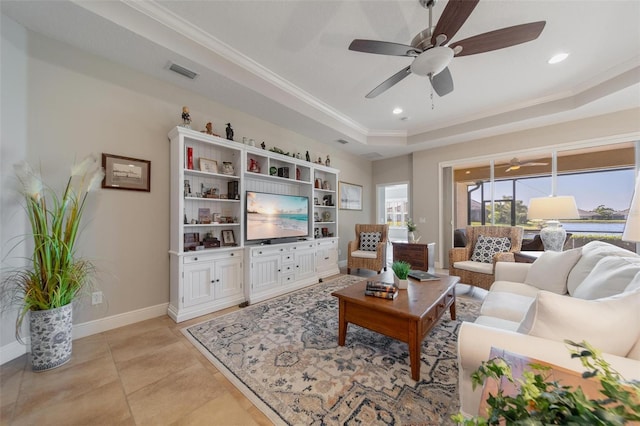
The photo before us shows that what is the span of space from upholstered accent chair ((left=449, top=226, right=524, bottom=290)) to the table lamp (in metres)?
0.43

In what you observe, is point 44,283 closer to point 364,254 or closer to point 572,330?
point 572,330

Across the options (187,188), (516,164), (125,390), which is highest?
(516,164)

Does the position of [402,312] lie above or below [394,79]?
below

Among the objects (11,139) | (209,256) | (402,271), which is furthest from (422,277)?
(11,139)

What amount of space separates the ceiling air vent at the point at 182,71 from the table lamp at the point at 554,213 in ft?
14.5

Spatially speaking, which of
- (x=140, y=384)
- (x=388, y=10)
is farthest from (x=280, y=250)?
(x=388, y=10)

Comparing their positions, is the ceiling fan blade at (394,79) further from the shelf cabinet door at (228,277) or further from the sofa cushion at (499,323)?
the shelf cabinet door at (228,277)

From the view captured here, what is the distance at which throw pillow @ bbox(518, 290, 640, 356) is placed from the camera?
0.97 metres

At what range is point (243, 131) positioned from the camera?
3631 mm

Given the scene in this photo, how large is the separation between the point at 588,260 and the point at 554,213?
1300 mm

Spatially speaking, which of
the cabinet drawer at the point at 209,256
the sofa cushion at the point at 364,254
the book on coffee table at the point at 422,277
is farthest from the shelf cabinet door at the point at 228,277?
the sofa cushion at the point at 364,254

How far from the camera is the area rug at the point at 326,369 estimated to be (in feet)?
4.72

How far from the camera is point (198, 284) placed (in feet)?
9.11

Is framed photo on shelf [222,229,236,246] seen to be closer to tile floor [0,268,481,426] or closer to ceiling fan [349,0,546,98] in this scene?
tile floor [0,268,481,426]
